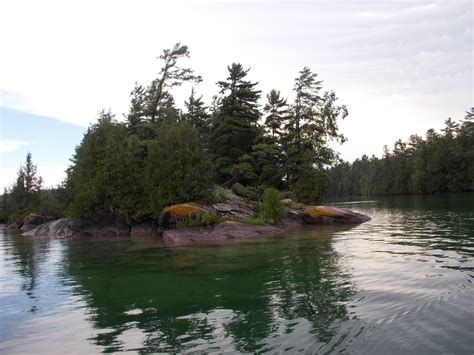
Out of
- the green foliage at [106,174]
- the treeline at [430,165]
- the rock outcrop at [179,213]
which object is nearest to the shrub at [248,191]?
the rock outcrop at [179,213]

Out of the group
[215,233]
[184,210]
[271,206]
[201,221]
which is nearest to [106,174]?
[184,210]

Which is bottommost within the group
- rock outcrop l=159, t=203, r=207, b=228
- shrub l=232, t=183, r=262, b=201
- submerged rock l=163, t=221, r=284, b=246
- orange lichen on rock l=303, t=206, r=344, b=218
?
submerged rock l=163, t=221, r=284, b=246

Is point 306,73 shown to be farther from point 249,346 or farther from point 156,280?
point 249,346

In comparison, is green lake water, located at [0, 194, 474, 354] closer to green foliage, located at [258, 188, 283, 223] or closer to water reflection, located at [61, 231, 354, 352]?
water reflection, located at [61, 231, 354, 352]

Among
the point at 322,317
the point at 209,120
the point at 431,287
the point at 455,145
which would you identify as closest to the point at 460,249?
the point at 431,287

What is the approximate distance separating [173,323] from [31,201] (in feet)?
230

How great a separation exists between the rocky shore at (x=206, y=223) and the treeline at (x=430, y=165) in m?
39.4

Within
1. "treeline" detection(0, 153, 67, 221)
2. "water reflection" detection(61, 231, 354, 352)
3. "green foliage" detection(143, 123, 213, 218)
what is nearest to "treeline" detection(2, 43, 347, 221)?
"green foliage" detection(143, 123, 213, 218)

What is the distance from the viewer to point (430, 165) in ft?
336

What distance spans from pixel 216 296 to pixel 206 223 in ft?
56.3

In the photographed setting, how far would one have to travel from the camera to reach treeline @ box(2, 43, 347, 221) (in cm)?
3447

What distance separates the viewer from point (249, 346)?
716 cm

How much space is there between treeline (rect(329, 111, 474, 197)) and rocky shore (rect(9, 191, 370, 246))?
39368 millimetres

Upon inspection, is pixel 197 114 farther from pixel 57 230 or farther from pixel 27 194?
pixel 27 194
